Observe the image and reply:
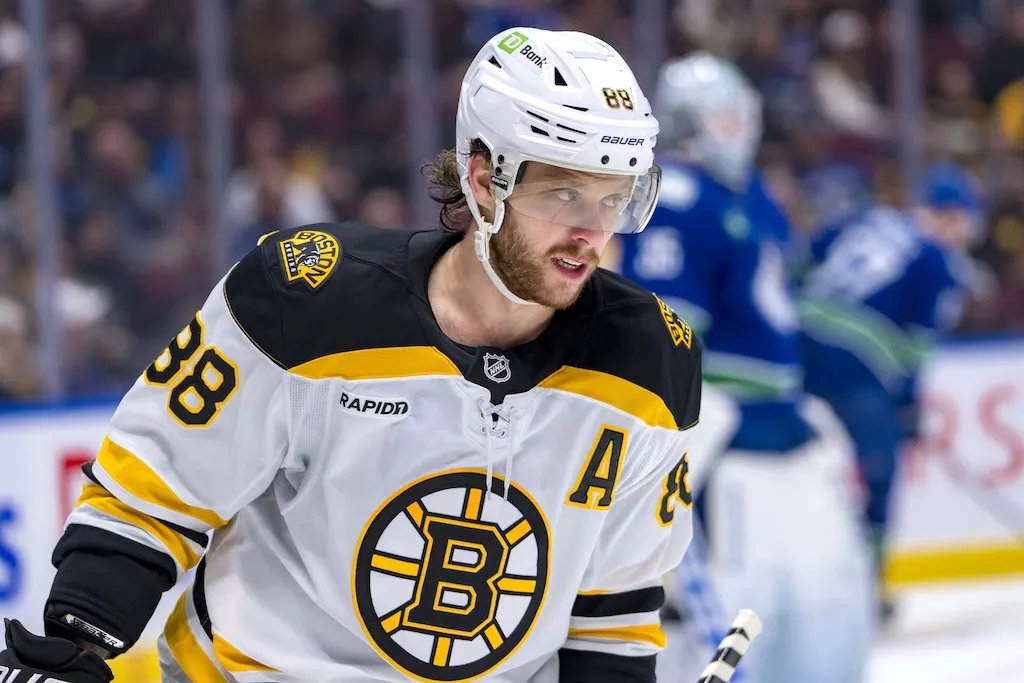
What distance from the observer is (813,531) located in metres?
3.46

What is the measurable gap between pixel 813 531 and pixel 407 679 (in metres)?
1.95

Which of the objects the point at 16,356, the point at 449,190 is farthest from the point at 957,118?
the point at 449,190

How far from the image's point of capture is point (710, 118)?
3.63 metres

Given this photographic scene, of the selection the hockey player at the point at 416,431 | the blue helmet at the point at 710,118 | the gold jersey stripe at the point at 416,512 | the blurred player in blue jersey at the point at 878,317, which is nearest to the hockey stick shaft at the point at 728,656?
the hockey player at the point at 416,431

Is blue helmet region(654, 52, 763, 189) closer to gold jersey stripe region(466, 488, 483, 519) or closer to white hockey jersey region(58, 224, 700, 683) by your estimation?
white hockey jersey region(58, 224, 700, 683)

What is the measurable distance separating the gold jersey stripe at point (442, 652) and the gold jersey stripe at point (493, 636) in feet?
0.13

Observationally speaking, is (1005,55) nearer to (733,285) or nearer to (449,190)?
(733,285)

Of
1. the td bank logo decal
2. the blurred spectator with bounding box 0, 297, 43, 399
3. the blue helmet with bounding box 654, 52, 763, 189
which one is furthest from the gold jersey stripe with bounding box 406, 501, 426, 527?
the blurred spectator with bounding box 0, 297, 43, 399

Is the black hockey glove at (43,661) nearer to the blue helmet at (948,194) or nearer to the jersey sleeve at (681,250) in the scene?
the jersey sleeve at (681,250)

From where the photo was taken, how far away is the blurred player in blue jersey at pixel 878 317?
470 cm

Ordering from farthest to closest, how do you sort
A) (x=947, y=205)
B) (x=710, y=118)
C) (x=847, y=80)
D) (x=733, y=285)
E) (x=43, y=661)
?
(x=847, y=80), (x=947, y=205), (x=710, y=118), (x=733, y=285), (x=43, y=661)

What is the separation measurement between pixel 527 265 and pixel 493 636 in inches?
15.8

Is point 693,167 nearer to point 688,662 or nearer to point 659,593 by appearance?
point 688,662

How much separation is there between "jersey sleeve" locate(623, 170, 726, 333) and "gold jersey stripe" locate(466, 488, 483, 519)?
71.0 inches
